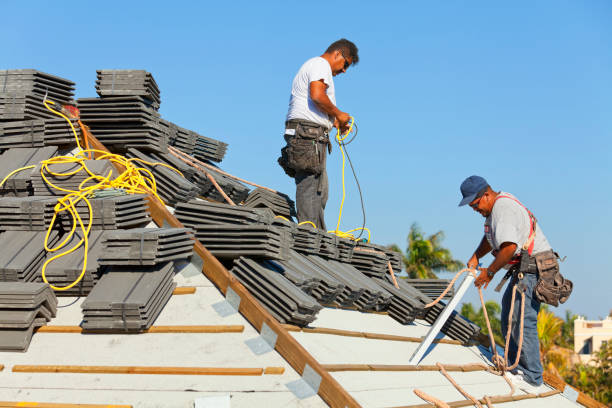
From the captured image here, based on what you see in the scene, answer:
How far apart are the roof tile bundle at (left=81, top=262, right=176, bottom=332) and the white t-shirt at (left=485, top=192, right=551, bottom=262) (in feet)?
11.7

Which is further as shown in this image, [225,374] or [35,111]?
[35,111]

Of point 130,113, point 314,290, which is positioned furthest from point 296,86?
point 314,290

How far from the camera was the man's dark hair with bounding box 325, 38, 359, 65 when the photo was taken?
8141 mm

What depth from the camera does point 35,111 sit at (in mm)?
7512

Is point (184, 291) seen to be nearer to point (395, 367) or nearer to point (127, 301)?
point (127, 301)

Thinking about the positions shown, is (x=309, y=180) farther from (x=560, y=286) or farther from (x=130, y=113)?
(x=560, y=286)

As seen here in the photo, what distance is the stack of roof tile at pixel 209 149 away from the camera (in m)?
9.85

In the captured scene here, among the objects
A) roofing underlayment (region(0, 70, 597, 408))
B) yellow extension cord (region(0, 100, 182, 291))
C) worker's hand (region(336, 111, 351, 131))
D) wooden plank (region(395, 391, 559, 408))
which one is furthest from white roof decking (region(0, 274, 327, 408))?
worker's hand (region(336, 111, 351, 131))

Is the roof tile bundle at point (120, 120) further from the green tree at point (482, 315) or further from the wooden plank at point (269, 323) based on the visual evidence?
the green tree at point (482, 315)

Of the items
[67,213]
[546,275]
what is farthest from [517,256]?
[67,213]

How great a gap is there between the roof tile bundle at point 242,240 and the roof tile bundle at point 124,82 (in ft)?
8.07

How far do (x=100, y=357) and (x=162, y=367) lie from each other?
52 centimetres

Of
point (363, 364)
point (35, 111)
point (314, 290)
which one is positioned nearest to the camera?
point (363, 364)

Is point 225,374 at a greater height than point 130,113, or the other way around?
point 130,113
